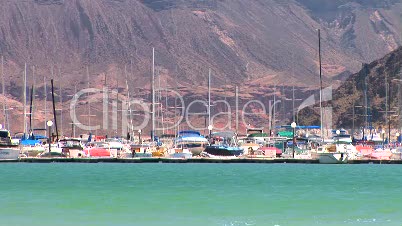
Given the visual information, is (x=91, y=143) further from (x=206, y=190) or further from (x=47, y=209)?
(x=47, y=209)

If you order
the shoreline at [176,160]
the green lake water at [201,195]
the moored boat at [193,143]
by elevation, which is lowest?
the green lake water at [201,195]

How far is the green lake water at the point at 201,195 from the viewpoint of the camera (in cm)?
6022

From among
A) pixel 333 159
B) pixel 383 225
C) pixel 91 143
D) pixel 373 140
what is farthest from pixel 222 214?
pixel 373 140

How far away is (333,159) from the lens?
114 meters

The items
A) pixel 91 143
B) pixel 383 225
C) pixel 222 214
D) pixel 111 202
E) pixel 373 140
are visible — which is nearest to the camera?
pixel 383 225

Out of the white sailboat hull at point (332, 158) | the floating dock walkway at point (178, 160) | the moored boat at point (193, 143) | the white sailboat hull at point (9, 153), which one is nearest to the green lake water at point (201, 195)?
the white sailboat hull at point (332, 158)

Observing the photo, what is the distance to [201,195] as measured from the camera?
75.6 meters

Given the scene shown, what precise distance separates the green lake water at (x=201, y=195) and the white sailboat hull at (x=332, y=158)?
3.94ft

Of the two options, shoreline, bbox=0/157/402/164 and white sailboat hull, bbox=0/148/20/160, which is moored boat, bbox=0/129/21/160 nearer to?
white sailboat hull, bbox=0/148/20/160

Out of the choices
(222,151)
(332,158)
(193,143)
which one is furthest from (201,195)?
(193,143)

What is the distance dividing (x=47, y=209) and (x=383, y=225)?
1817 centimetres

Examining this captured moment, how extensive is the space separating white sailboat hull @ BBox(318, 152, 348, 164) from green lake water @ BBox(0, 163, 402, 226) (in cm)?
120

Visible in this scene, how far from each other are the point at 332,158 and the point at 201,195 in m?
39.9

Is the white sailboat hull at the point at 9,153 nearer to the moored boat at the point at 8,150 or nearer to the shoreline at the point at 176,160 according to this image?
the moored boat at the point at 8,150
